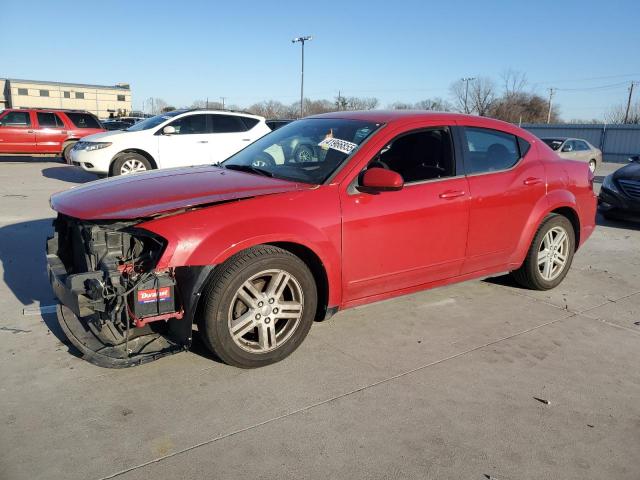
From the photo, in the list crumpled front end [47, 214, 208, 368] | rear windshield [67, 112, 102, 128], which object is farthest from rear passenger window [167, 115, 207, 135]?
crumpled front end [47, 214, 208, 368]

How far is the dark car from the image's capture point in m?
8.95

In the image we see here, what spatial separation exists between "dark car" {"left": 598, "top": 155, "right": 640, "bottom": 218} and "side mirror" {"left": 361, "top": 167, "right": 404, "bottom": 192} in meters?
7.11

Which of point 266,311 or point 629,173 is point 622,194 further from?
point 266,311

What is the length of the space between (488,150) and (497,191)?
423 mm

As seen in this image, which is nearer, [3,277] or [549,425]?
[549,425]

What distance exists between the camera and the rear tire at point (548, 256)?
16.4 feet

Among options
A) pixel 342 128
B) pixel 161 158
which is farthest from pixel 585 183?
pixel 161 158

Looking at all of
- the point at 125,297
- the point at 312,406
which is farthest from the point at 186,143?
the point at 312,406

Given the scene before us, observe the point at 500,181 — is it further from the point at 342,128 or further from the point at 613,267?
the point at 613,267

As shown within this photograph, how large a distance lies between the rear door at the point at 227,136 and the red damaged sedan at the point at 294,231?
280 inches

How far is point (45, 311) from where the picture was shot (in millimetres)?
4250

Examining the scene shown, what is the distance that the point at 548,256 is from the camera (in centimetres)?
515

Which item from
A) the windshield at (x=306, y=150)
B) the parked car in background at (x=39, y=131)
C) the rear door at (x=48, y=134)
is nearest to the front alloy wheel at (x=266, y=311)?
the windshield at (x=306, y=150)

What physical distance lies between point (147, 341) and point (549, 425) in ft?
8.06
